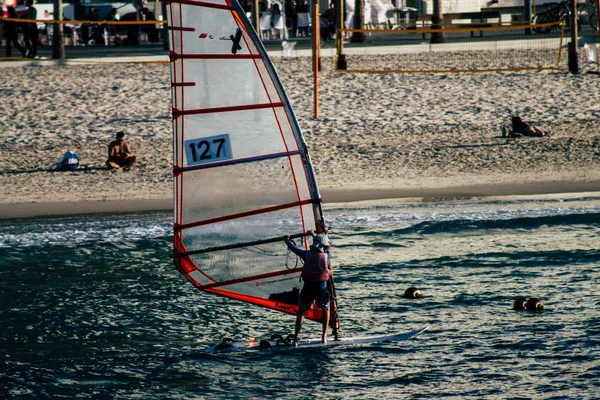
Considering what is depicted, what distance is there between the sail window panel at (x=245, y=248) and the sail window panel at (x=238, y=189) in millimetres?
127

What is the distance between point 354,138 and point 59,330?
11.0 m

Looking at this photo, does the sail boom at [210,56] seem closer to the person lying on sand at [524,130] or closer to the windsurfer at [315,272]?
the windsurfer at [315,272]

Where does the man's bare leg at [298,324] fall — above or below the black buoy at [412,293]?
above

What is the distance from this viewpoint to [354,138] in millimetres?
20172

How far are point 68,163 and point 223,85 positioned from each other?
9.95 meters

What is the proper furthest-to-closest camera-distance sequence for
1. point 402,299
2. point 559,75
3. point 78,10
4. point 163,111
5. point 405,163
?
point 78,10 → point 559,75 → point 163,111 → point 405,163 → point 402,299

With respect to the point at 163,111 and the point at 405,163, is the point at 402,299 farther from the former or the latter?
the point at 163,111

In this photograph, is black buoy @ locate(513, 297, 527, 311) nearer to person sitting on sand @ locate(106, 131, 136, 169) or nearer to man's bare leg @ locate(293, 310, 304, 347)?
man's bare leg @ locate(293, 310, 304, 347)

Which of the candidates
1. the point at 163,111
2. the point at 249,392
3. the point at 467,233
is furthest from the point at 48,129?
the point at 249,392

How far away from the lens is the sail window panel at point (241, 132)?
8.90 m

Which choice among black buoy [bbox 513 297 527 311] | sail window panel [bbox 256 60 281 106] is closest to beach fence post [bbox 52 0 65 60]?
sail window panel [bbox 256 60 281 106]

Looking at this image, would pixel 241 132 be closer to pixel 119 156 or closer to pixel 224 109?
pixel 224 109

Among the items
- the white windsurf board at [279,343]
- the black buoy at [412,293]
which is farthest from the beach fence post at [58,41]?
the white windsurf board at [279,343]

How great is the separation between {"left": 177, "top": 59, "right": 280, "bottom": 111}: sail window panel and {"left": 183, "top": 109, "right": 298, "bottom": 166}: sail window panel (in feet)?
0.37
